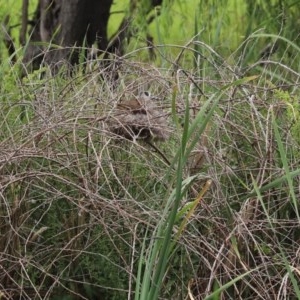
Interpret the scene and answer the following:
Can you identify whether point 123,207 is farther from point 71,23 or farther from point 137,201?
point 71,23

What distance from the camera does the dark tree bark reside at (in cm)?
486

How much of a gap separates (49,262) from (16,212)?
0.54ft

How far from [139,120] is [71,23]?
2003mm

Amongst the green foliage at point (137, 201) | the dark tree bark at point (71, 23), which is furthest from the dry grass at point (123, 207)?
the dark tree bark at point (71, 23)

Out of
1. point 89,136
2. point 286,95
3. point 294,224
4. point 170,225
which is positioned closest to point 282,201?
point 294,224

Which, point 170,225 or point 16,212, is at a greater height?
point 170,225

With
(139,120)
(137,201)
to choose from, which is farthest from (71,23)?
(137,201)

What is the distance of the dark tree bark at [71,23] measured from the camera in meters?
4.86

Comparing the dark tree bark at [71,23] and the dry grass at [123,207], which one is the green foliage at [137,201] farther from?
the dark tree bark at [71,23]

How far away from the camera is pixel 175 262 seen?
284 centimetres

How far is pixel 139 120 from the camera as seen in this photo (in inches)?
116

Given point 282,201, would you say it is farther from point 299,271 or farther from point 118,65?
point 118,65

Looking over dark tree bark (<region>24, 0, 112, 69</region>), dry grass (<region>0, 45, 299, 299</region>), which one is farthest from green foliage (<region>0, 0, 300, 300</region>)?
dark tree bark (<region>24, 0, 112, 69</region>)

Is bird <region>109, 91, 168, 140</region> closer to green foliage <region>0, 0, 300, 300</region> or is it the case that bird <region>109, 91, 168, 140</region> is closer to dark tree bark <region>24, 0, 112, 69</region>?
green foliage <region>0, 0, 300, 300</region>
